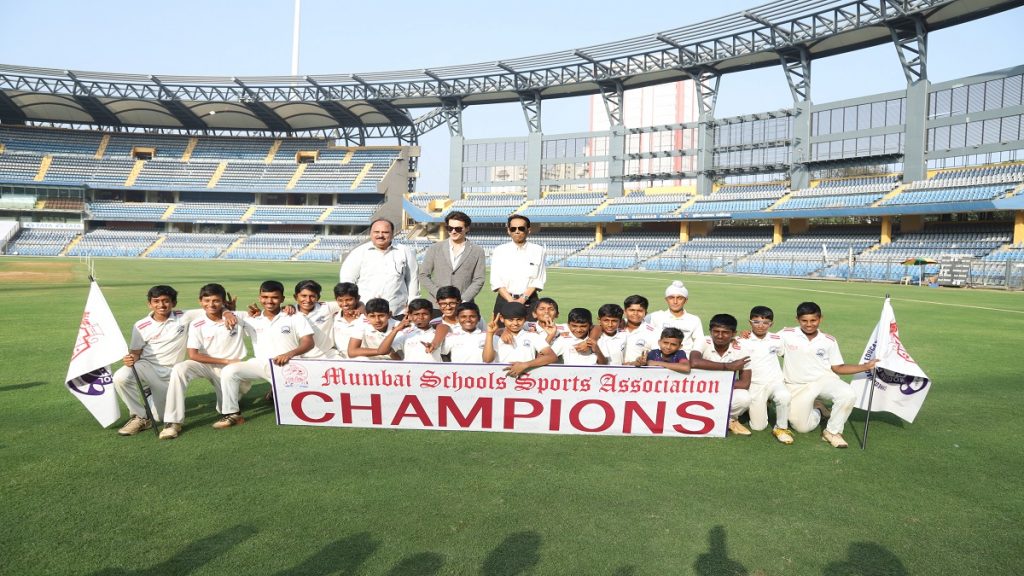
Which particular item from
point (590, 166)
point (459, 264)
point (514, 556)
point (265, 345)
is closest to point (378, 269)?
point (459, 264)

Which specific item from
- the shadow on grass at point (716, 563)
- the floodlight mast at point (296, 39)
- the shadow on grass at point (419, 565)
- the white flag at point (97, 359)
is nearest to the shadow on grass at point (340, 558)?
the shadow on grass at point (419, 565)

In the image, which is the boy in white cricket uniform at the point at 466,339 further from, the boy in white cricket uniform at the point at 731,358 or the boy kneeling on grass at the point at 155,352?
the boy kneeling on grass at the point at 155,352

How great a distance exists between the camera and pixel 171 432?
5246mm

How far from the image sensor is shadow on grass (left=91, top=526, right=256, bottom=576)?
3156 mm

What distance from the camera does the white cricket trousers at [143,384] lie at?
5461 millimetres

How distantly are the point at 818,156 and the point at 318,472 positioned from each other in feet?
148

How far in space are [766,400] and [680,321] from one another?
1.08 metres

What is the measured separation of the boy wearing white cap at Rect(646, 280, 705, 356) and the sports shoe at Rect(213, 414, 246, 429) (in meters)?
4.03

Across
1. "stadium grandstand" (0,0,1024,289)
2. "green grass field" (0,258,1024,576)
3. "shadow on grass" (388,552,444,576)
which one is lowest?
"shadow on grass" (388,552,444,576)

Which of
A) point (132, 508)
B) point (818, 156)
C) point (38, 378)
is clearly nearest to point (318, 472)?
point (132, 508)

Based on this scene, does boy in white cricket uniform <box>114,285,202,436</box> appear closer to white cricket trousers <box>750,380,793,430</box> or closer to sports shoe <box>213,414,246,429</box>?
sports shoe <box>213,414,246,429</box>

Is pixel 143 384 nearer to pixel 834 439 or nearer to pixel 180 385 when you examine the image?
pixel 180 385

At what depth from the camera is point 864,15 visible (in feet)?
118

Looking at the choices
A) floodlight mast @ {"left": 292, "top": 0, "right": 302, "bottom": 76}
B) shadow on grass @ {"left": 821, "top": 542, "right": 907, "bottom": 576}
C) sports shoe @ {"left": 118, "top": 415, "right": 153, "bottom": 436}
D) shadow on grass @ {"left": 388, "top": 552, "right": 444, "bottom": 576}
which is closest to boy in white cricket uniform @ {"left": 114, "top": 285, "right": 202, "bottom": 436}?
sports shoe @ {"left": 118, "top": 415, "right": 153, "bottom": 436}
